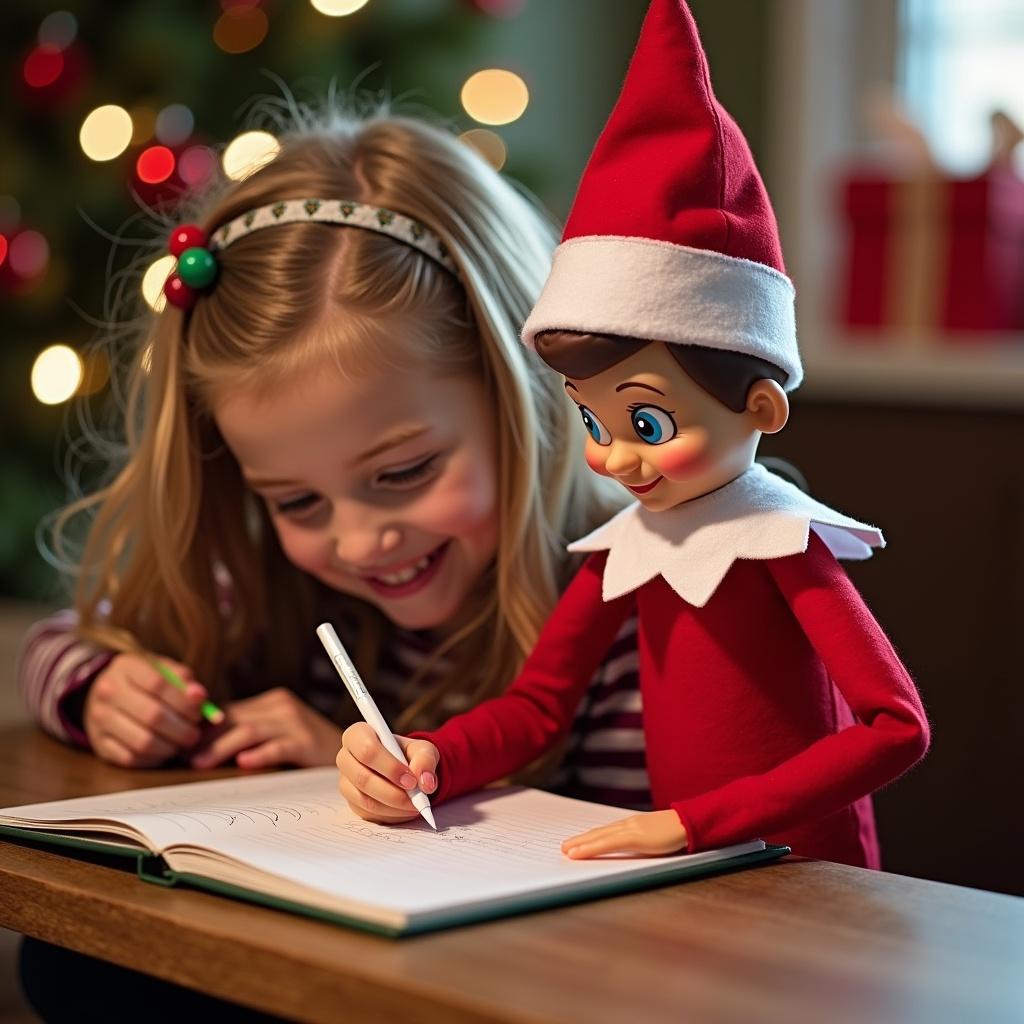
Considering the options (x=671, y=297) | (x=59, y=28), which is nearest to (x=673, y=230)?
(x=671, y=297)

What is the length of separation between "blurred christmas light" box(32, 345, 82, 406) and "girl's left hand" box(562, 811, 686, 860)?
143cm

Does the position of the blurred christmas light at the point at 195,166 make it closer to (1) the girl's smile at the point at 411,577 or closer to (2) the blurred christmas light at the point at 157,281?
(2) the blurred christmas light at the point at 157,281

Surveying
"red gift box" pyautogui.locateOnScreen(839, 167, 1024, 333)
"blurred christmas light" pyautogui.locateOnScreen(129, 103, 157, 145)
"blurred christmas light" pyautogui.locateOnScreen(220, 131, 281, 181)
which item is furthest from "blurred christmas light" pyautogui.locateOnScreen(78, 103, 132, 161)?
"red gift box" pyautogui.locateOnScreen(839, 167, 1024, 333)

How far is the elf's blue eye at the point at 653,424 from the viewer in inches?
30.9

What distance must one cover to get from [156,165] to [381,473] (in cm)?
97

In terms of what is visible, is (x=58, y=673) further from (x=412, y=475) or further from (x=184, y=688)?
(x=412, y=475)

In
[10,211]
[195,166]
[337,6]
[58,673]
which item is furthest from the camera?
[10,211]

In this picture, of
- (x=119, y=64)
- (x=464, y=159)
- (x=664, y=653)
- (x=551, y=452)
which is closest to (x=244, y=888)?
(x=664, y=653)

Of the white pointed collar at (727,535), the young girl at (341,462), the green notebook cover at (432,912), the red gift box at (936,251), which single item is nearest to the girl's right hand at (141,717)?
the young girl at (341,462)

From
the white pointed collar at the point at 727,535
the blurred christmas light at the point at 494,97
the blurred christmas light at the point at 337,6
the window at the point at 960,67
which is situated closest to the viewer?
the white pointed collar at the point at 727,535

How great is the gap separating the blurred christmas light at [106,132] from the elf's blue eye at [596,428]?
4.42 feet

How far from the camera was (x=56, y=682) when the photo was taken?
1.20 meters

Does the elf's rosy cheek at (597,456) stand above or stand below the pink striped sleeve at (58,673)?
above

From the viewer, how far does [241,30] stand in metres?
2.01
